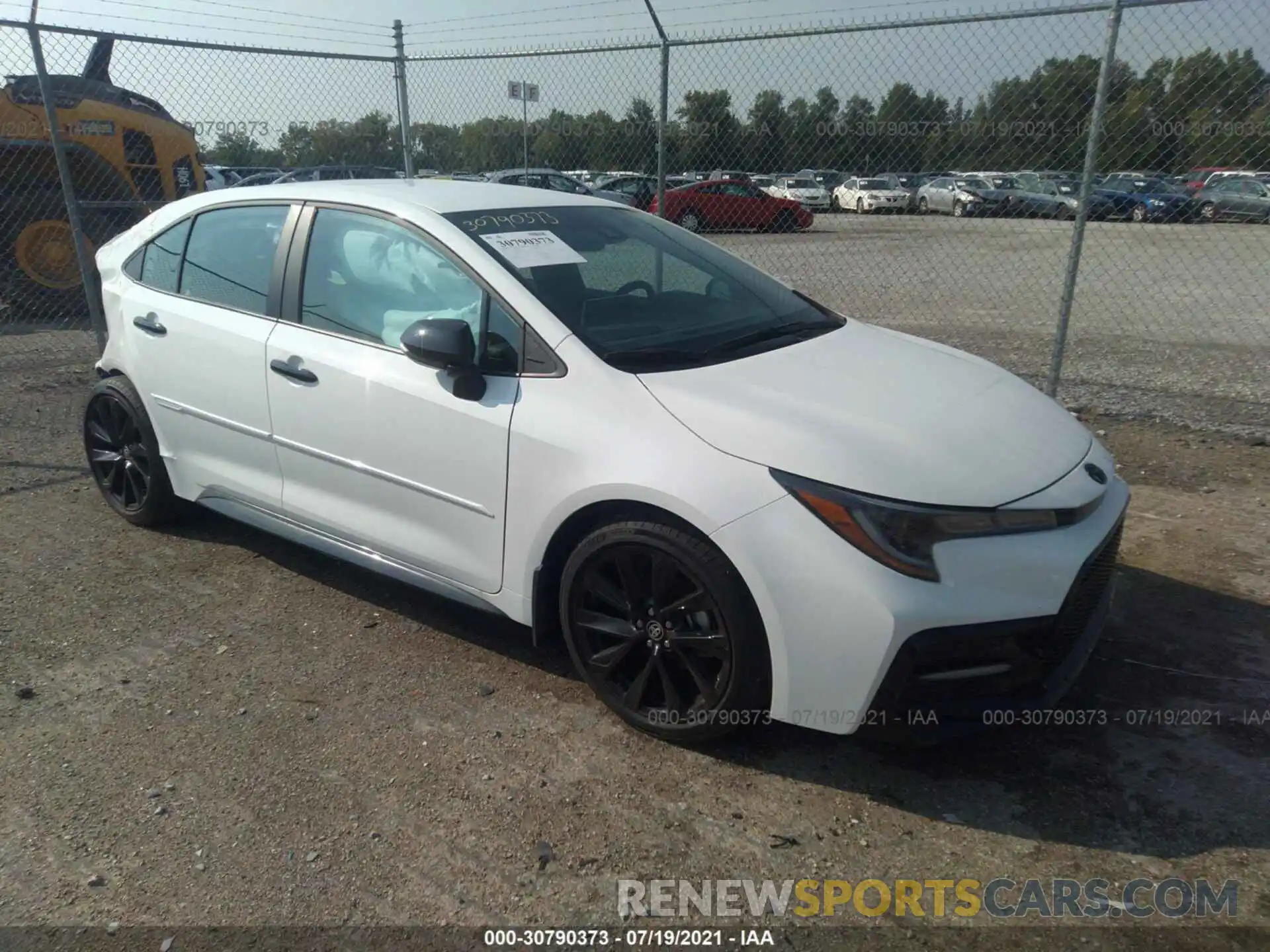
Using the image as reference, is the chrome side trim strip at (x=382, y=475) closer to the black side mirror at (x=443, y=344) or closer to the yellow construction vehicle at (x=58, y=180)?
the black side mirror at (x=443, y=344)

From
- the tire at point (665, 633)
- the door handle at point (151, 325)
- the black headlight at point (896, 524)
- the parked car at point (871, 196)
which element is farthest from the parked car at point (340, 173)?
the parked car at point (871, 196)

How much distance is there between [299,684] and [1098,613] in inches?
108

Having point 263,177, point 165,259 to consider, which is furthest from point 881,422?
point 263,177

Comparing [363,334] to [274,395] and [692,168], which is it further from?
[692,168]

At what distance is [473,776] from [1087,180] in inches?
187

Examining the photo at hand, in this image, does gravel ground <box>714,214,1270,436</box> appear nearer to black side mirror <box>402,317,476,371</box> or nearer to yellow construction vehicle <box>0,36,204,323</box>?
black side mirror <box>402,317,476,371</box>

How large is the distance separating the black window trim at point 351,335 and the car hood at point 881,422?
1.49 feet

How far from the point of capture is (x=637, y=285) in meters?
3.72

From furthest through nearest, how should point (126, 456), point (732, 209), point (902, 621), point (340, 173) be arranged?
1. point (732, 209)
2. point (340, 173)
3. point (126, 456)
4. point (902, 621)

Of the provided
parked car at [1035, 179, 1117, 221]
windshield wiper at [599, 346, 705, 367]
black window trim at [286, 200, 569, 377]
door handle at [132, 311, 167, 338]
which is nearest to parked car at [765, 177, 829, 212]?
parked car at [1035, 179, 1117, 221]

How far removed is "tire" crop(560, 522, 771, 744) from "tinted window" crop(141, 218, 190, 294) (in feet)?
8.47

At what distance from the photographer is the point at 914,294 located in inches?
506

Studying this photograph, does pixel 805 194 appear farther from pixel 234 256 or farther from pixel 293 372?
pixel 293 372

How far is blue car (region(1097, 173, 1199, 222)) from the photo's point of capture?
33.7 feet
